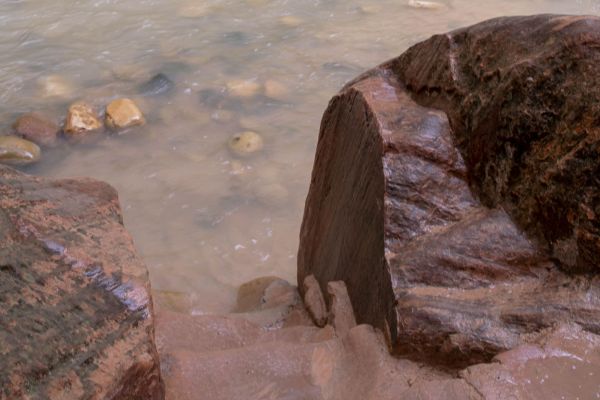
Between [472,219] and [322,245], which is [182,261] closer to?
[322,245]

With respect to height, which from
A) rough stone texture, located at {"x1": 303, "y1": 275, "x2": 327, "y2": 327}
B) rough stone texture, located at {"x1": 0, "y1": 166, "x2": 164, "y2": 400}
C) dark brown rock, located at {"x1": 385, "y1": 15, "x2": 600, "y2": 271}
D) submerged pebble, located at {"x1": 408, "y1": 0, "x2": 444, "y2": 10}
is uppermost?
dark brown rock, located at {"x1": 385, "y1": 15, "x2": 600, "y2": 271}

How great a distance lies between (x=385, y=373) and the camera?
5.09 feet

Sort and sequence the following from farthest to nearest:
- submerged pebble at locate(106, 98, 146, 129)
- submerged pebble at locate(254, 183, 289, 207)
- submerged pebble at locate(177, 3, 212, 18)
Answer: submerged pebble at locate(177, 3, 212, 18), submerged pebble at locate(106, 98, 146, 129), submerged pebble at locate(254, 183, 289, 207)

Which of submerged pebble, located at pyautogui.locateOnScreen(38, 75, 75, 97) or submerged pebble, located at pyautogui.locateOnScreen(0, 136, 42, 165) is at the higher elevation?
submerged pebble, located at pyautogui.locateOnScreen(38, 75, 75, 97)

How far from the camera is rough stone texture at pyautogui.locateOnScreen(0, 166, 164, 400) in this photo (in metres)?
1.28

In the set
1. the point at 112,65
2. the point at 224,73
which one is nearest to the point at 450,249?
the point at 224,73

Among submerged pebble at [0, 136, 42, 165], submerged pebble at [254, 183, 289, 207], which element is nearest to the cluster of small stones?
submerged pebble at [0, 136, 42, 165]

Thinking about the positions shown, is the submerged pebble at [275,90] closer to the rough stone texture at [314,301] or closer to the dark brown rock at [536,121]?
the rough stone texture at [314,301]

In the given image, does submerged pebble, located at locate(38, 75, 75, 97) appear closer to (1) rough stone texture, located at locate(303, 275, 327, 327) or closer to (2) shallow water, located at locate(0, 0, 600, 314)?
(2) shallow water, located at locate(0, 0, 600, 314)

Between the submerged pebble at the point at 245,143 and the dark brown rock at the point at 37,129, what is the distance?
1.51 m

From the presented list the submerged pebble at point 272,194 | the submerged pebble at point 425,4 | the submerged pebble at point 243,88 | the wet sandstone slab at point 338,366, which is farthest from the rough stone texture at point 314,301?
the submerged pebble at point 425,4

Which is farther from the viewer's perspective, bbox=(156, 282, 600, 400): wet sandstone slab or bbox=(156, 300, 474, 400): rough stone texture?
bbox=(156, 300, 474, 400): rough stone texture

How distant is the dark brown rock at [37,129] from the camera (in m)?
5.12

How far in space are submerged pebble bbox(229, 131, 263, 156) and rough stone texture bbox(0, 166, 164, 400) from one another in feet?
11.1
